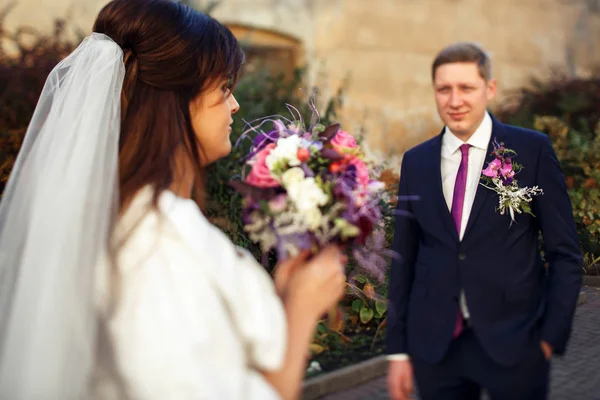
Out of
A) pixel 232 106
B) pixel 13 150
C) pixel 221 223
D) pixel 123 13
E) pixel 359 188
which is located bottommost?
pixel 221 223

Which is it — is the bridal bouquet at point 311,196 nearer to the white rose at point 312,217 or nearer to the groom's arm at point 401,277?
the white rose at point 312,217

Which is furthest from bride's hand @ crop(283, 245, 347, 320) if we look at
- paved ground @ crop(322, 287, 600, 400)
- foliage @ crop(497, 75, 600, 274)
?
foliage @ crop(497, 75, 600, 274)

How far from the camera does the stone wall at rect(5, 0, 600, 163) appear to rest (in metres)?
11.6

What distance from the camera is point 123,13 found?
212 cm

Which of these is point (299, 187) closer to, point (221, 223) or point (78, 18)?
point (221, 223)

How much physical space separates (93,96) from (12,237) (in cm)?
54

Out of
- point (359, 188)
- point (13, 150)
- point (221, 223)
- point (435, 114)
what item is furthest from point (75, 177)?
point (435, 114)

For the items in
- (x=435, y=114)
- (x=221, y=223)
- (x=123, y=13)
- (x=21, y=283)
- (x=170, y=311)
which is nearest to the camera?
(x=170, y=311)

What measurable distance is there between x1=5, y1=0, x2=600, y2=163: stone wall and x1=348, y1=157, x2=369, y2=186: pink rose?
823cm

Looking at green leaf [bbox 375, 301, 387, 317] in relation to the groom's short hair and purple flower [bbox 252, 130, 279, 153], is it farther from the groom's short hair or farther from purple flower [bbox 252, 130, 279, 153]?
purple flower [bbox 252, 130, 279, 153]

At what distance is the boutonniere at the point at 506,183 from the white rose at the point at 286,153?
0.85 meters

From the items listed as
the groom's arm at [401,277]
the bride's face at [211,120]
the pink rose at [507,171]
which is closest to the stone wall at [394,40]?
the groom's arm at [401,277]

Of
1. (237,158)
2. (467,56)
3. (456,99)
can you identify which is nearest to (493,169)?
(456,99)

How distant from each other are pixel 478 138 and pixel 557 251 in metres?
0.54
